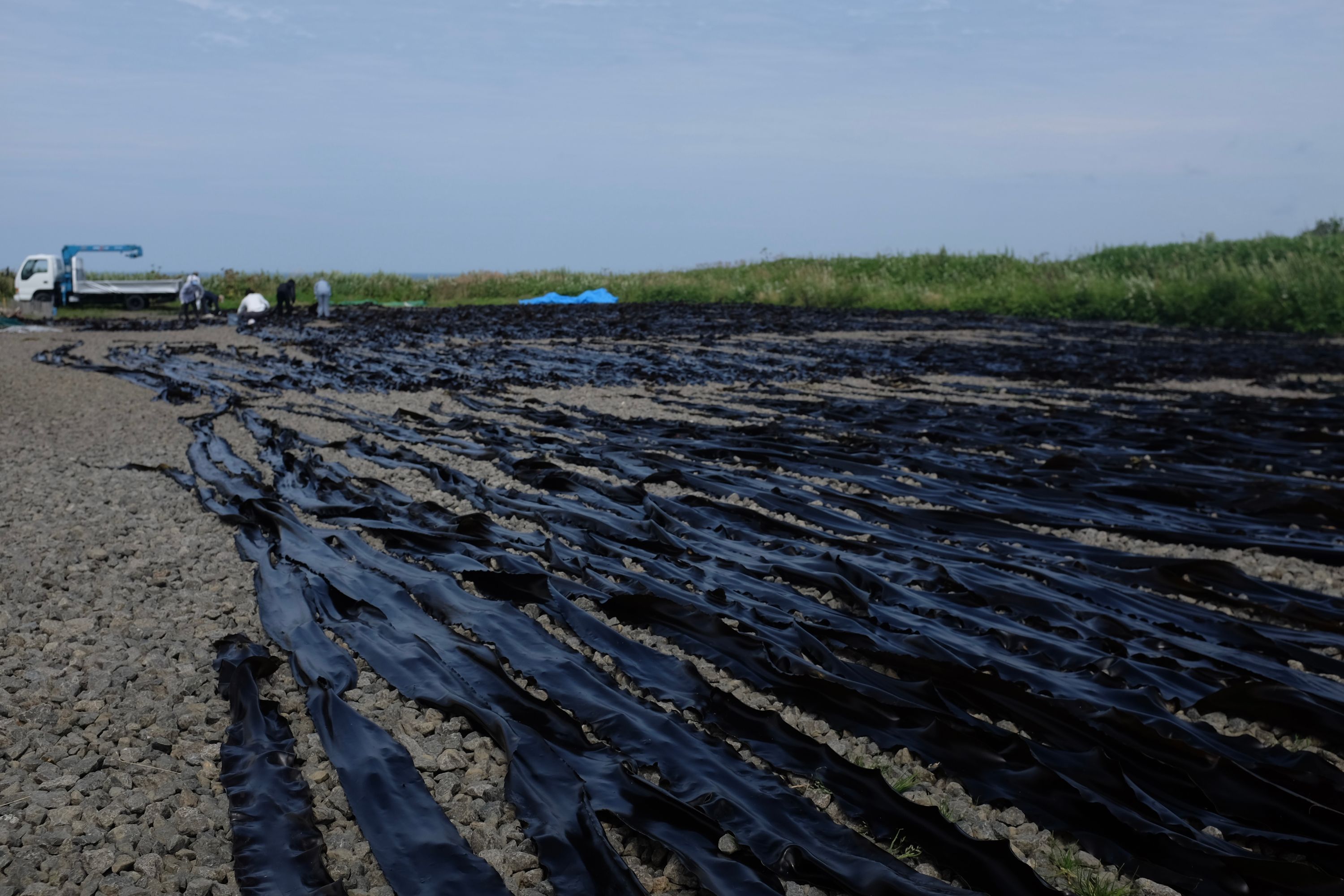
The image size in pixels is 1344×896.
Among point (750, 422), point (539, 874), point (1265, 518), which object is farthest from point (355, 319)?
point (539, 874)

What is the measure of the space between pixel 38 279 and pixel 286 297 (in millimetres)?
8993

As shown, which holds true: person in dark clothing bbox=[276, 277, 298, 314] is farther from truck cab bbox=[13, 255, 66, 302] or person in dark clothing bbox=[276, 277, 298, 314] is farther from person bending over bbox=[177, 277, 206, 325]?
truck cab bbox=[13, 255, 66, 302]

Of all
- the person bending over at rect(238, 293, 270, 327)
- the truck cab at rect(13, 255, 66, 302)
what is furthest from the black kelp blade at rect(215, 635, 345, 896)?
the truck cab at rect(13, 255, 66, 302)

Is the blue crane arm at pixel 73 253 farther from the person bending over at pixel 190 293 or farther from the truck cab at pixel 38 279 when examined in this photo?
the person bending over at pixel 190 293

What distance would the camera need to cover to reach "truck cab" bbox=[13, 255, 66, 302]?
29.0m

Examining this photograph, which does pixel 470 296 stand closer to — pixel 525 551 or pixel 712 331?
pixel 712 331

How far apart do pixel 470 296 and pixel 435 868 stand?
36.6 meters

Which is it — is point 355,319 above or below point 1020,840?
above

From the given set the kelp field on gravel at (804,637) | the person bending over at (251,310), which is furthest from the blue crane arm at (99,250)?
the kelp field on gravel at (804,637)

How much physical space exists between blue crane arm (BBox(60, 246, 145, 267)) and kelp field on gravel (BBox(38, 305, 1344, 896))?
26.8 metres

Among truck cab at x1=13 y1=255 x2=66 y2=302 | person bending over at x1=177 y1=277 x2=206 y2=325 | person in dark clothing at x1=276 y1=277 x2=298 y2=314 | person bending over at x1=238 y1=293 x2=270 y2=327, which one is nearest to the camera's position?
person bending over at x1=238 y1=293 x2=270 y2=327

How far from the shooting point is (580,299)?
33.2 metres

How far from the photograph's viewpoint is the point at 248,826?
2.54m

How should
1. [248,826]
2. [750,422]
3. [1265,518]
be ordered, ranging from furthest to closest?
[750,422] < [1265,518] < [248,826]
